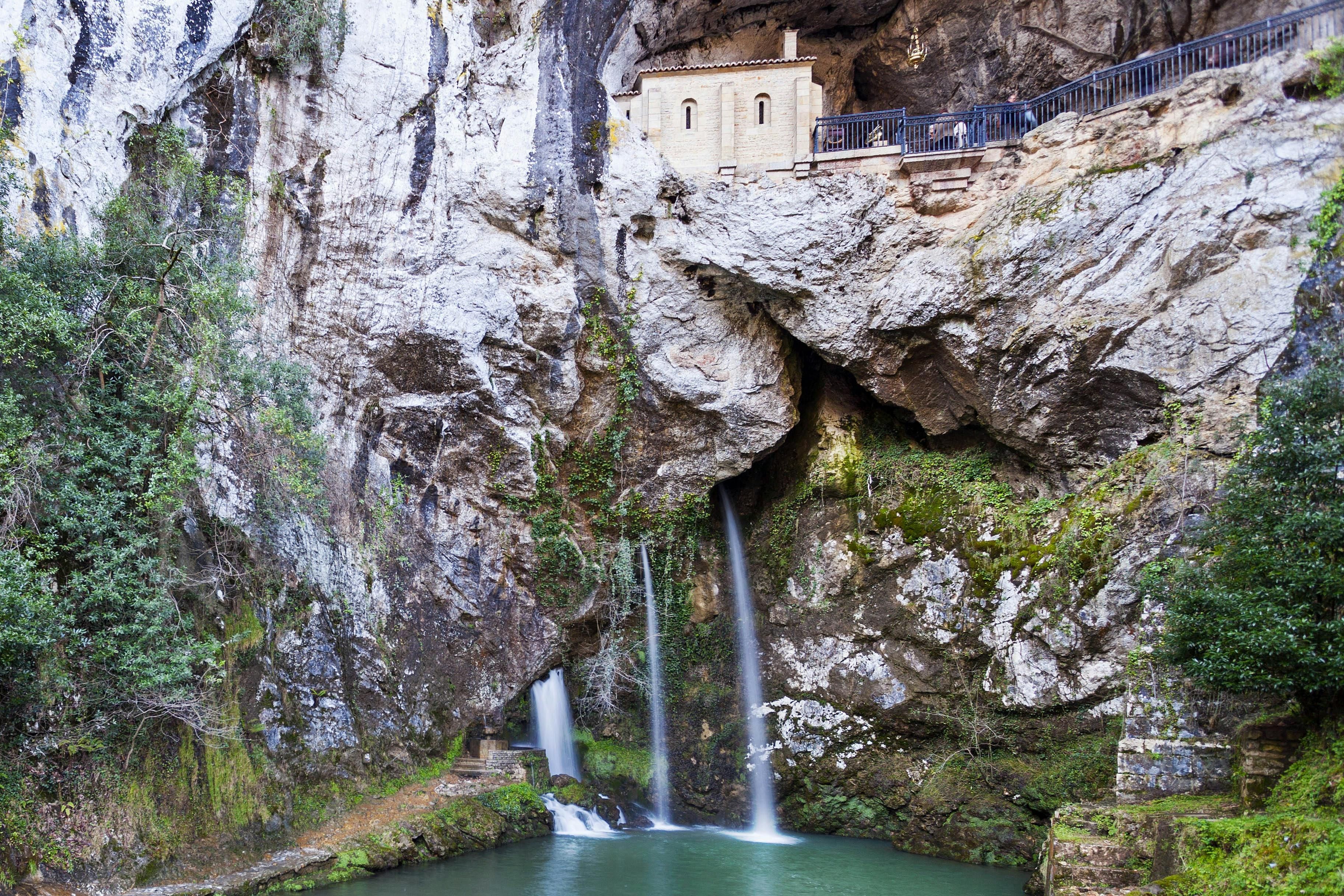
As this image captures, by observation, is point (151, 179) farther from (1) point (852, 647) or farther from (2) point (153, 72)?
(1) point (852, 647)

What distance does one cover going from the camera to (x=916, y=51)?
18219 mm

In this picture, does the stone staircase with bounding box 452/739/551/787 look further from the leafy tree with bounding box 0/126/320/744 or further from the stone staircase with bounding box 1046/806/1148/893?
the stone staircase with bounding box 1046/806/1148/893

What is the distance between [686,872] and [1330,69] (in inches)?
564

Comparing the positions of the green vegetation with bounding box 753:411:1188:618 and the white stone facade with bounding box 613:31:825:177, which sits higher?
the white stone facade with bounding box 613:31:825:177

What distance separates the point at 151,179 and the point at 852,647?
13221 millimetres

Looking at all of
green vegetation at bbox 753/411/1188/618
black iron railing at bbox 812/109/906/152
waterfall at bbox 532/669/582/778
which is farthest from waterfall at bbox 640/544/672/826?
black iron railing at bbox 812/109/906/152

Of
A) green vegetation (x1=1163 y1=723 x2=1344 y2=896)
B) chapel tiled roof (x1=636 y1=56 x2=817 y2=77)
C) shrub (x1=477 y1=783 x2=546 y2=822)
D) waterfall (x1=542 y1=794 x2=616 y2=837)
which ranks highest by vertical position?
chapel tiled roof (x1=636 y1=56 x2=817 y2=77)

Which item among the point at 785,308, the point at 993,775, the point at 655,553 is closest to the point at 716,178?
the point at 785,308

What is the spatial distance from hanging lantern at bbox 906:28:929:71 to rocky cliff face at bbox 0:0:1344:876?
174 cm

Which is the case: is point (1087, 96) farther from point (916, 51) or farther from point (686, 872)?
point (686, 872)

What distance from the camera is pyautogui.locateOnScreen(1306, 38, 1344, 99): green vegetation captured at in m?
12.1

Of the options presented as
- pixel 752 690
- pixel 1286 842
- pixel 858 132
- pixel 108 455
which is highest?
pixel 858 132

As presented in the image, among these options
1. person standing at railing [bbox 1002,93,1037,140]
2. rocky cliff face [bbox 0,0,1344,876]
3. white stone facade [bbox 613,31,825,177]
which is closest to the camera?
rocky cliff face [bbox 0,0,1344,876]

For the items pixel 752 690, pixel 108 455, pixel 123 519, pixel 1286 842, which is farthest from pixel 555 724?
pixel 1286 842
